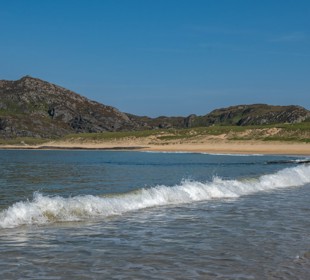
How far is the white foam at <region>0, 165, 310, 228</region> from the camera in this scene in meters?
14.2

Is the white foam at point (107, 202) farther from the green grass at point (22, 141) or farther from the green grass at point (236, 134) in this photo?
the green grass at point (22, 141)

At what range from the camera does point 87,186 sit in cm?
2644

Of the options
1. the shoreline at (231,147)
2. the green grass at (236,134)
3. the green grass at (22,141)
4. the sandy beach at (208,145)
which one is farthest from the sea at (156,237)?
the green grass at (22,141)

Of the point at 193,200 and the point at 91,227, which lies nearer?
the point at 91,227

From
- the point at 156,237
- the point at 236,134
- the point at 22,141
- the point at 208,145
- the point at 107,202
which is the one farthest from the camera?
the point at 22,141

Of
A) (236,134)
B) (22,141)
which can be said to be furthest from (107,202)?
(22,141)

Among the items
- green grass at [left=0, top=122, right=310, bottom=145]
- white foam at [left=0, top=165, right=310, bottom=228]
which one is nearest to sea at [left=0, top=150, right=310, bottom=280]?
white foam at [left=0, top=165, right=310, bottom=228]

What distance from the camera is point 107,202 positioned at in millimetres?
16984

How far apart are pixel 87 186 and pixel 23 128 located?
588 feet

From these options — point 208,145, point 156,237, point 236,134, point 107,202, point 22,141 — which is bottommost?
point 156,237

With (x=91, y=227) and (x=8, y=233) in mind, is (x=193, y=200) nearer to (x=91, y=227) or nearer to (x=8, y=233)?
(x=91, y=227)

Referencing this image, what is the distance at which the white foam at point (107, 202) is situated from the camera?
14.2 meters

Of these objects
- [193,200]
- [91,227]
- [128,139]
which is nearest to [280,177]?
[193,200]

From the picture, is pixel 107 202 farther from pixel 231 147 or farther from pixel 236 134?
pixel 236 134
